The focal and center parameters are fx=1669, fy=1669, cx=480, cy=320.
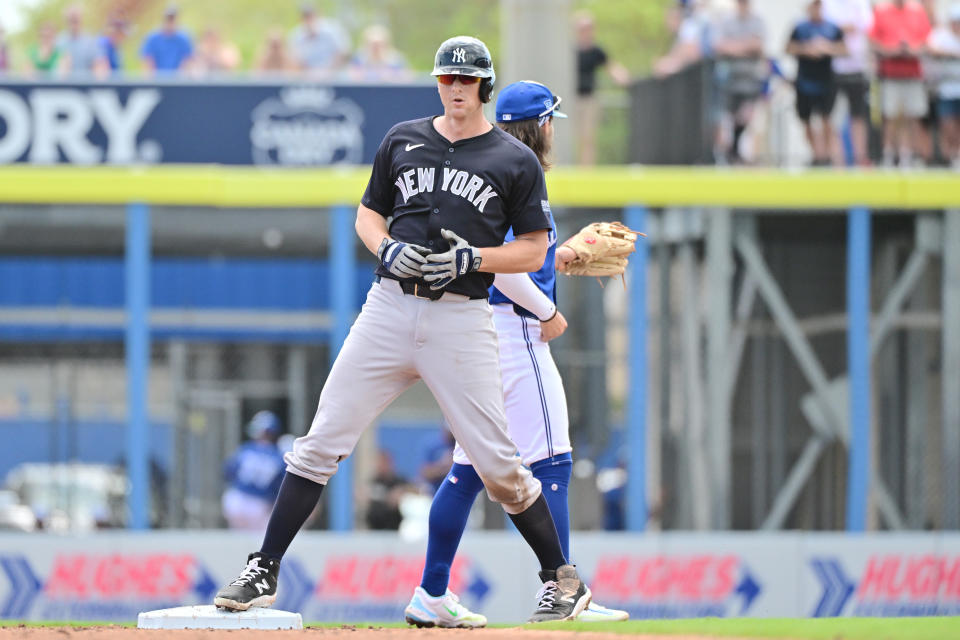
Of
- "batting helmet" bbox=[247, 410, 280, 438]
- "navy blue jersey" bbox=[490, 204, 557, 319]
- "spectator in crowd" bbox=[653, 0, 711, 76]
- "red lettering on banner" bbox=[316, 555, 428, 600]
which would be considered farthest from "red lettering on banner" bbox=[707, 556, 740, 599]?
"navy blue jersey" bbox=[490, 204, 557, 319]

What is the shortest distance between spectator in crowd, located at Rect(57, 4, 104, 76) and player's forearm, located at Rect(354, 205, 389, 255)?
10522 millimetres

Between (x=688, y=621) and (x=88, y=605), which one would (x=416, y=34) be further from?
(x=688, y=621)

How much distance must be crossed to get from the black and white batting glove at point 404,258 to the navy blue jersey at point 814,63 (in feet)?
31.3

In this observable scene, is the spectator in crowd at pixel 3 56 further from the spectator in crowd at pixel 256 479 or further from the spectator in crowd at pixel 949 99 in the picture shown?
the spectator in crowd at pixel 949 99

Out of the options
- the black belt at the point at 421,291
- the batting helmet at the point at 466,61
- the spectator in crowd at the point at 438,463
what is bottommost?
the spectator in crowd at the point at 438,463

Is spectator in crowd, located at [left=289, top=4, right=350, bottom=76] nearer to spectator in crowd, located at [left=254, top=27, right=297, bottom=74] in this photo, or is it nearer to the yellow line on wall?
spectator in crowd, located at [left=254, top=27, right=297, bottom=74]

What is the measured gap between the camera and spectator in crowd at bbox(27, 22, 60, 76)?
51.5 ft

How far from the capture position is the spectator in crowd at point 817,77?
1418cm

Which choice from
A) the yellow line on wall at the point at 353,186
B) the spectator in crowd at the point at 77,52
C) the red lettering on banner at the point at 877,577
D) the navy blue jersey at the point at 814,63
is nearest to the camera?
the red lettering on banner at the point at 877,577

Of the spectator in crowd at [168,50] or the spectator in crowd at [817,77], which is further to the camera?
the spectator in crowd at [168,50]

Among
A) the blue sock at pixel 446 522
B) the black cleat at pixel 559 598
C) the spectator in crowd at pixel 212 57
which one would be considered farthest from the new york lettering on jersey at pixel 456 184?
the spectator in crowd at pixel 212 57

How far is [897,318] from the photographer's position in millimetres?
15602

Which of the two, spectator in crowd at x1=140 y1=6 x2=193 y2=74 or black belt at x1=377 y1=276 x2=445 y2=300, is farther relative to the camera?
spectator in crowd at x1=140 y1=6 x2=193 y2=74

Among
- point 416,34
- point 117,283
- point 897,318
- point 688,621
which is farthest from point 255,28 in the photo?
point 688,621
